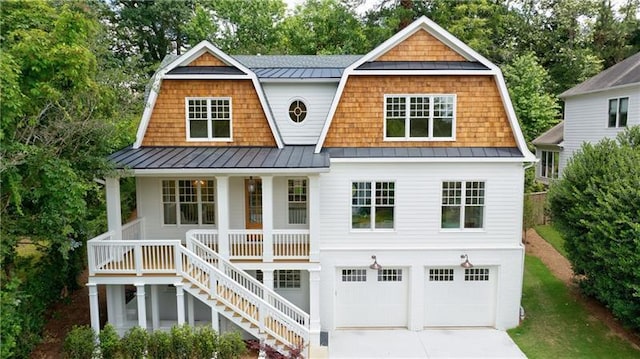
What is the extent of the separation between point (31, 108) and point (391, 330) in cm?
1135

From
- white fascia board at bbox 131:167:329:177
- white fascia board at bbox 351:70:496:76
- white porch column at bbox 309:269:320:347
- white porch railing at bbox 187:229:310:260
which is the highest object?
white fascia board at bbox 351:70:496:76

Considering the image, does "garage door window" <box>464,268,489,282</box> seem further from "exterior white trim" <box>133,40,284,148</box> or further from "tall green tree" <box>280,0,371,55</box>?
"tall green tree" <box>280,0,371,55</box>

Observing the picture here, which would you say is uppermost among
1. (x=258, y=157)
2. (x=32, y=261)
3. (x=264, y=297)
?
(x=258, y=157)

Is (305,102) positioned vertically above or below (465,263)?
above

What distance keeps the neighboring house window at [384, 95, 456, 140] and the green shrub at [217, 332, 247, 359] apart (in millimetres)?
7135

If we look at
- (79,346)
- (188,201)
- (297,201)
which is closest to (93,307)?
(79,346)

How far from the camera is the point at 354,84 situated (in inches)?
479

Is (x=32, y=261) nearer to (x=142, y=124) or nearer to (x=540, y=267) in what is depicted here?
(x=142, y=124)

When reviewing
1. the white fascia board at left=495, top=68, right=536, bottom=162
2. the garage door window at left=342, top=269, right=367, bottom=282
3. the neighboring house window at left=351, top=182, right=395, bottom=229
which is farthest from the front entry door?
the white fascia board at left=495, top=68, right=536, bottom=162

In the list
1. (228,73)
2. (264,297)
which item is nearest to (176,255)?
(264,297)

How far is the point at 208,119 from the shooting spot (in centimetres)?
1254

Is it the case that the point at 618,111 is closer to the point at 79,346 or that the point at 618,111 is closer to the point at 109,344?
the point at 109,344

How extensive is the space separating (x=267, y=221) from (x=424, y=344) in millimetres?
5795

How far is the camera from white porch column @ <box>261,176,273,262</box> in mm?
11211
